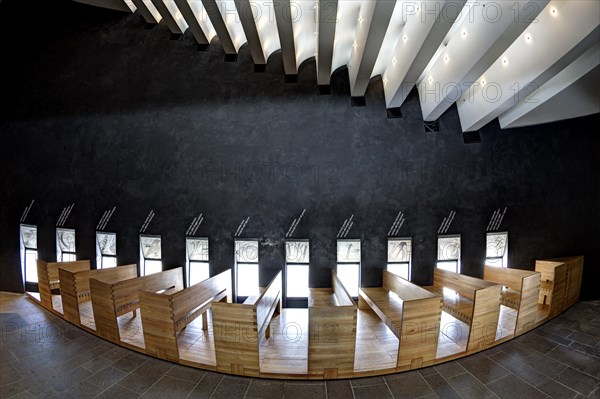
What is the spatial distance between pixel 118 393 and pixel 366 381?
2748mm

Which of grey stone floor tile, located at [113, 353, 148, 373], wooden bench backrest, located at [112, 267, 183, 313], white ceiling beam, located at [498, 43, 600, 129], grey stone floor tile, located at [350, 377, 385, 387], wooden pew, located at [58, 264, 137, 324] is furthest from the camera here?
wooden pew, located at [58, 264, 137, 324]

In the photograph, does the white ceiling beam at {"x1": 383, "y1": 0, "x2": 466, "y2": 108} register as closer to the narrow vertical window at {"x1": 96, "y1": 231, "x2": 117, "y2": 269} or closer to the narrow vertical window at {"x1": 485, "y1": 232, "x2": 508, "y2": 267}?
the narrow vertical window at {"x1": 485, "y1": 232, "x2": 508, "y2": 267}

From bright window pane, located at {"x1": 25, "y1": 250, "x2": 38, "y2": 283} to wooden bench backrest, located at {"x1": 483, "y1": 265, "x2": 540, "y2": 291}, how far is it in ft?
32.5

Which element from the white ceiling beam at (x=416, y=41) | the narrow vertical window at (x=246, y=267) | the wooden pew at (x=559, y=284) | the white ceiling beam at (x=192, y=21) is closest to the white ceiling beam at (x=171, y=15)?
the white ceiling beam at (x=192, y=21)

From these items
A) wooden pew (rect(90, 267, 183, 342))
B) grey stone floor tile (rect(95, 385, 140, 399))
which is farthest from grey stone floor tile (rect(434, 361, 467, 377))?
wooden pew (rect(90, 267, 183, 342))

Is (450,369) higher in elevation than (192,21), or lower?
lower

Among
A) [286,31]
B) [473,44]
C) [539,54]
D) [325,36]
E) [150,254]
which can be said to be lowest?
[150,254]

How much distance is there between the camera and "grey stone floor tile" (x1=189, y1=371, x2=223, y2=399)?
2.77m

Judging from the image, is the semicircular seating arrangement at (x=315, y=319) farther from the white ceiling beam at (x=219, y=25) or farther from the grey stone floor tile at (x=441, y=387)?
the white ceiling beam at (x=219, y=25)

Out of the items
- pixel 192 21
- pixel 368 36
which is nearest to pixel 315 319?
pixel 368 36

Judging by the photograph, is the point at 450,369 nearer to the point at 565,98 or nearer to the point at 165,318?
the point at 165,318

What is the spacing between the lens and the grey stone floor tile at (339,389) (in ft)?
9.15

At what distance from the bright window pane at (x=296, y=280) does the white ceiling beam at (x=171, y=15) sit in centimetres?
513

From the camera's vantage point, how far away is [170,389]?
285cm
